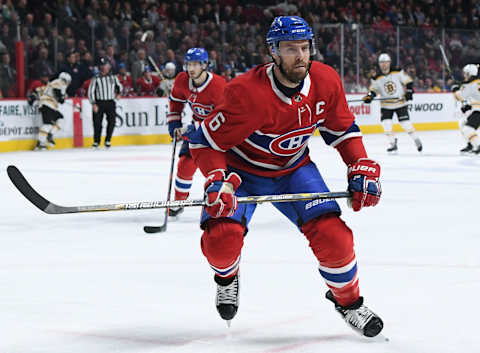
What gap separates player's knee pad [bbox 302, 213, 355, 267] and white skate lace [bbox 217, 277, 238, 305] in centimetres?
36

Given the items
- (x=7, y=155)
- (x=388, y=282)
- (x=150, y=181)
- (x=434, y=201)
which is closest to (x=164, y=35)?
(x=7, y=155)

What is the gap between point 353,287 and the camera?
2967mm

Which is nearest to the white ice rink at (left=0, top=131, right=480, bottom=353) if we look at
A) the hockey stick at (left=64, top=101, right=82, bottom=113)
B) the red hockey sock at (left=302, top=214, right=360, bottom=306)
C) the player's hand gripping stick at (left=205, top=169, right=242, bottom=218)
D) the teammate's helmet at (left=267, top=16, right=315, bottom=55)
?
the red hockey sock at (left=302, top=214, right=360, bottom=306)

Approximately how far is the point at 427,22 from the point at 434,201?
589 inches

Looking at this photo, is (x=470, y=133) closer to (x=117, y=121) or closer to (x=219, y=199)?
(x=117, y=121)

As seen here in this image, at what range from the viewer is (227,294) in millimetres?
3121

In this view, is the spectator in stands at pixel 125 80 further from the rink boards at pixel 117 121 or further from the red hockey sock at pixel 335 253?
the red hockey sock at pixel 335 253

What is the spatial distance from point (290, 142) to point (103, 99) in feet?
33.5

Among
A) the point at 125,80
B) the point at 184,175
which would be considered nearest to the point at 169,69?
the point at 125,80

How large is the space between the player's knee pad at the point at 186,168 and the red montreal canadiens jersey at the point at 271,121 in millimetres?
2990

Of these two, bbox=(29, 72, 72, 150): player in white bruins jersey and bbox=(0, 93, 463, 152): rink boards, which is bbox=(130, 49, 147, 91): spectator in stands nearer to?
bbox=(0, 93, 463, 152): rink boards

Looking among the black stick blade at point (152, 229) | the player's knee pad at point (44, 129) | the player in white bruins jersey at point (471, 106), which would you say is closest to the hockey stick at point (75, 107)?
the player's knee pad at point (44, 129)

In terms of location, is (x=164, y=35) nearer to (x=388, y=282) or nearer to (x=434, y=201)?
(x=434, y=201)

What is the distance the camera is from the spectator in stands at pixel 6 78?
12.4m
